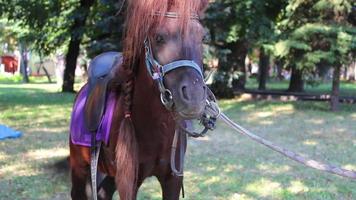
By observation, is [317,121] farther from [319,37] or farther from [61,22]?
[61,22]

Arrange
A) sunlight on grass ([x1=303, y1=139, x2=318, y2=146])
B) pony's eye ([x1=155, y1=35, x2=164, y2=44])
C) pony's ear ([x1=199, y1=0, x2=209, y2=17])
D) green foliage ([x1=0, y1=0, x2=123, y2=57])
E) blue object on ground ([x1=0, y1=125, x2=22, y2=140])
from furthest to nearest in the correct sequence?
green foliage ([x1=0, y1=0, x2=123, y2=57]), blue object on ground ([x1=0, y1=125, x2=22, y2=140]), sunlight on grass ([x1=303, y1=139, x2=318, y2=146]), pony's ear ([x1=199, y1=0, x2=209, y2=17]), pony's eye ([x1=155, y1=35, x2=164, y2=44])

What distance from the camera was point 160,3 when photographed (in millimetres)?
2625

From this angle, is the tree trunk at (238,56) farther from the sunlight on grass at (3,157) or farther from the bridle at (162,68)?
the bridle at (162,68)

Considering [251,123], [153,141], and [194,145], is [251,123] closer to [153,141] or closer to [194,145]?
[194,145]

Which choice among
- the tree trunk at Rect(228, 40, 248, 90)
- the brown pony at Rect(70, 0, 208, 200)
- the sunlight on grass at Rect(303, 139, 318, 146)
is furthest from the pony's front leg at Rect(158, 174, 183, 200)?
the tree trunk at Rect(228, 40, 248, 90)

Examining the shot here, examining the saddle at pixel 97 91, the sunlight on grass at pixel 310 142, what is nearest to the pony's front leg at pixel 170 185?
the saddle at pixel 97 91

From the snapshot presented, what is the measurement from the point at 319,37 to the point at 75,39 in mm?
10462

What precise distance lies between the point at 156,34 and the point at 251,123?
10760mm

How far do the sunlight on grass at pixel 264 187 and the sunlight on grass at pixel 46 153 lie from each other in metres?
3.19

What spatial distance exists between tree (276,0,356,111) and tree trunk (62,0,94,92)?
8.74 m

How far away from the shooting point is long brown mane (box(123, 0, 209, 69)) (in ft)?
8.54

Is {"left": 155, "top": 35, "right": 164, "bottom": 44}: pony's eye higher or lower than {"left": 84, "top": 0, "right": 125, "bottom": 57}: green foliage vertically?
lower

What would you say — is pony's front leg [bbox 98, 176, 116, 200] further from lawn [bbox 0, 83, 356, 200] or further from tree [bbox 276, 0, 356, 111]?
tree [bbox 276, 0, 356, 111]

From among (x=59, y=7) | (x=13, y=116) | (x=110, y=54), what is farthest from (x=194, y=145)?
(x=59, y=7)
